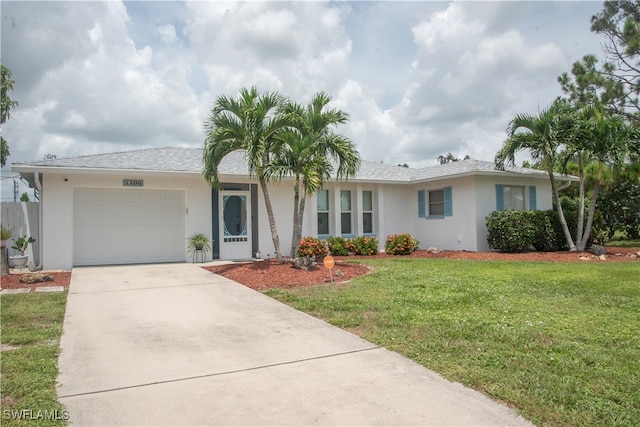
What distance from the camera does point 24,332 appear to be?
236 inches

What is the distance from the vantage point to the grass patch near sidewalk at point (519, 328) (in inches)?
150

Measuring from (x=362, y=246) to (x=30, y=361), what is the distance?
40.1 ft

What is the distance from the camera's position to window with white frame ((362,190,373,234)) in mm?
17750

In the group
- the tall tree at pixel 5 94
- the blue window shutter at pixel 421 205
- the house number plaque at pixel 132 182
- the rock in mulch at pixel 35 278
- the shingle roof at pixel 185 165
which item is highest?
the tall tree at pixel 5 94

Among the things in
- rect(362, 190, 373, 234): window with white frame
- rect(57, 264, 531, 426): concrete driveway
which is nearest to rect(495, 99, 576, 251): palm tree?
rect(362, 190, 373, 234): window with white frame

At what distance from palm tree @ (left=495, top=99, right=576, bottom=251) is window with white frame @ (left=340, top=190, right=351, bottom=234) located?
5.46 meters

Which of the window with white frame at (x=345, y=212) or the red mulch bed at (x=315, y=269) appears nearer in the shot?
the red mulch bed at (x=315, y=269)

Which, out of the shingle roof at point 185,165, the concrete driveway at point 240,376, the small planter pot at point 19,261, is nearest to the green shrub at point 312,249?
the shingle roof at point 185,165

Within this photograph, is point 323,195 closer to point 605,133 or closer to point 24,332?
point 605,133

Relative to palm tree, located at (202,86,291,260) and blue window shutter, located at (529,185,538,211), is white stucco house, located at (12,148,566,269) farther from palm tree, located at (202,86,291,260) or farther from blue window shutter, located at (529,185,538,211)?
palm tree, located at (202,86,291,260)

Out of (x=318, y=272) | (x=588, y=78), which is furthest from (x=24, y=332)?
(x=588, y=78)

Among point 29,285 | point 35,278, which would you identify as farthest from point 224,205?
point 29,285

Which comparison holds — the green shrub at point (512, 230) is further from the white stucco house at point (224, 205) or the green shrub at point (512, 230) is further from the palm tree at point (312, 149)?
the palm tree at point (312, 149)

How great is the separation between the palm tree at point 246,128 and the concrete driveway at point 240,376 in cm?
488
